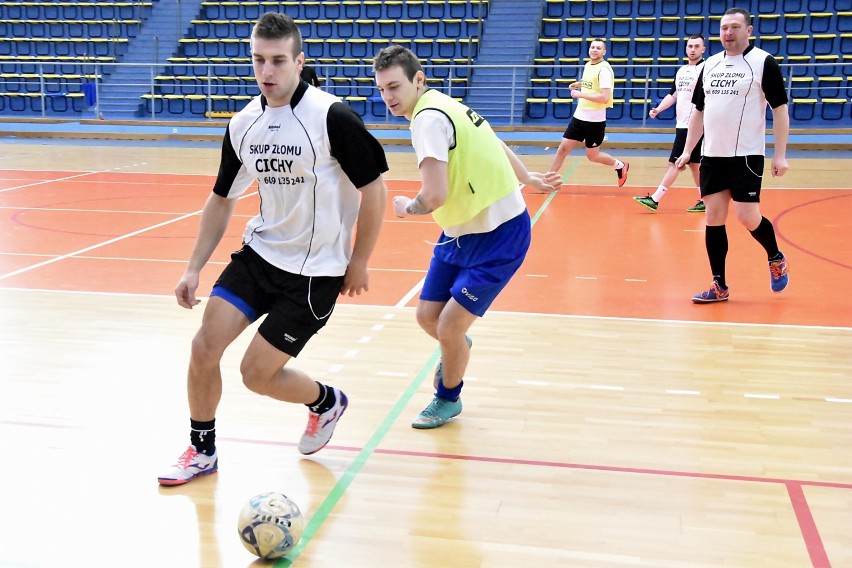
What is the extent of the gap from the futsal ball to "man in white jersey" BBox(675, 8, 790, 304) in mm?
4159

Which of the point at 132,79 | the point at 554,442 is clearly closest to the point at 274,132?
the point at 554,442

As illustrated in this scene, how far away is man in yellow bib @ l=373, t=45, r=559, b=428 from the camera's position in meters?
3.52

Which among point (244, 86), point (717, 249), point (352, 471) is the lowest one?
point (352, 471)

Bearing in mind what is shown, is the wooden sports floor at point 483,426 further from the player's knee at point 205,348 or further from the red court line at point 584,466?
the player's knee at point 205,348

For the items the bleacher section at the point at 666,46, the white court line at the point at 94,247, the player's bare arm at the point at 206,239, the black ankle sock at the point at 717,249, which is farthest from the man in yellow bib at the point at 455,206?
the bleacher section at the point at 666,46

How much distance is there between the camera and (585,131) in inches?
438

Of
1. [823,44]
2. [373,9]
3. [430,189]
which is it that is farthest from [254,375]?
[373,9]

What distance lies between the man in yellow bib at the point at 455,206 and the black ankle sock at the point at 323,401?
51 cm

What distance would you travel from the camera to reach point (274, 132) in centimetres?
321

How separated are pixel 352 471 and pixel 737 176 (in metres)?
3.75

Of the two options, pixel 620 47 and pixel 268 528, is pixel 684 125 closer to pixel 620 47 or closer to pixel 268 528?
pixel 268 528

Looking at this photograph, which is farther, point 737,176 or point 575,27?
point 575,27

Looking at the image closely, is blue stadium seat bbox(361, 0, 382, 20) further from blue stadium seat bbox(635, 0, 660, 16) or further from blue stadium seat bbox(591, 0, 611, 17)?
blue stadium seat bbox(635, 0, 660, 16)

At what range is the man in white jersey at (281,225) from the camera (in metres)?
3.18
